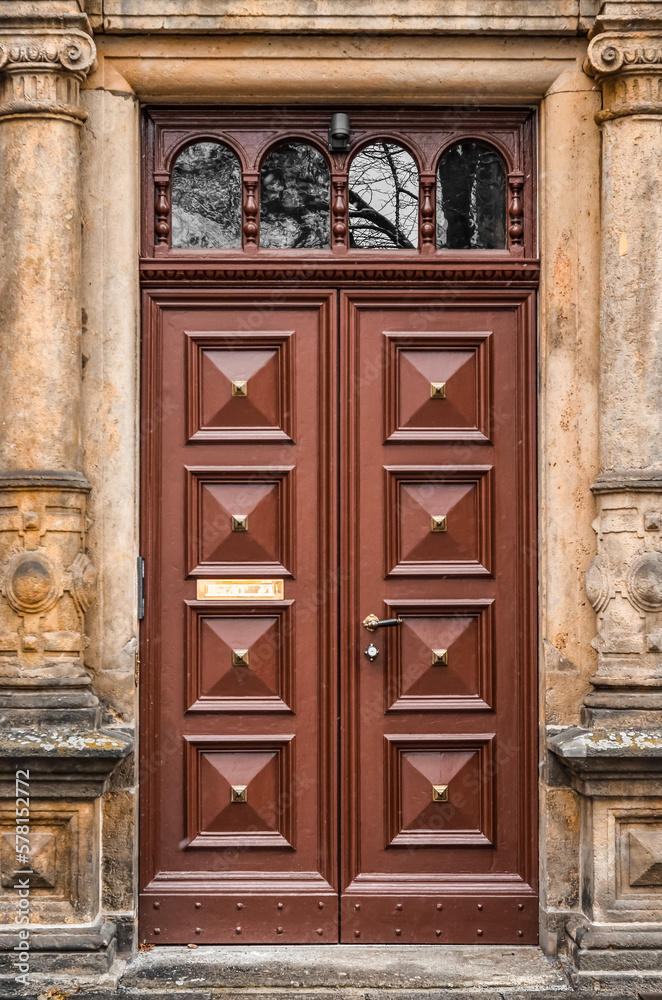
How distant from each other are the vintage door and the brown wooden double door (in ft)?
0.04

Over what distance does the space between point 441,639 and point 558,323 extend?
1641 millimetres

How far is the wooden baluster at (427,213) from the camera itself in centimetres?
519

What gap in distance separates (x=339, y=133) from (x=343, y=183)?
235 millimetres

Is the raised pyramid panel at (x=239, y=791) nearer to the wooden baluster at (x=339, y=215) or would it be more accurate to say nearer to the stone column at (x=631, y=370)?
the stone column at (x=631, y=370)

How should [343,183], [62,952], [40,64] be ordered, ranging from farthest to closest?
[343,183] < [40,64] < [62,952]

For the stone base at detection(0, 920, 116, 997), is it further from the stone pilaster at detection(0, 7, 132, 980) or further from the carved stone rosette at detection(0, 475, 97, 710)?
the carved stone rosette at detection(0, 475, 97, 710)

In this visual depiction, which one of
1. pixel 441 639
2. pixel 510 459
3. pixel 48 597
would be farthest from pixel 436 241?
pixel 48 597

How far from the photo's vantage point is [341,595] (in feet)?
16.9

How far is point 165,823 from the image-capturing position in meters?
5.11

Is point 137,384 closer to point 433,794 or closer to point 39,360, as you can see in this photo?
point 39,360

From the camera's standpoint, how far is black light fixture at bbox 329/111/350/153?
5109 mm

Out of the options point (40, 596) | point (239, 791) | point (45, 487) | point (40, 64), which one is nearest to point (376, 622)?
point (239, 791)
